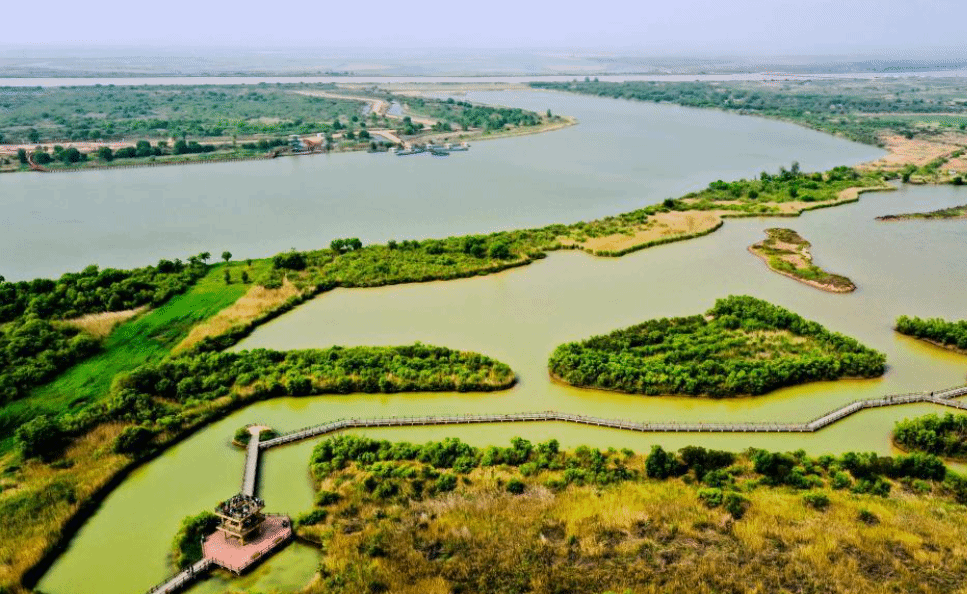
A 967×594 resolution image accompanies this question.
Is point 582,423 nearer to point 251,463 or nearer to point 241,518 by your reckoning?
point 251,463

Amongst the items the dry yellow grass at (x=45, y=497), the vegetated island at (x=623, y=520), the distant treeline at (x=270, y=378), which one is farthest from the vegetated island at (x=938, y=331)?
the dry yellow grass at (x=45, y=497)

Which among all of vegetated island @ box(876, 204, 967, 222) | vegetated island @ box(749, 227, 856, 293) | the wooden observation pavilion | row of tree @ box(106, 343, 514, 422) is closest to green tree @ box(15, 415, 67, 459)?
row of tree @ box(106, 343, 514, 422)

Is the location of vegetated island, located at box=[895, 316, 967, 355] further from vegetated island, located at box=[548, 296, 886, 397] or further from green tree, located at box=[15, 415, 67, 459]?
green tree, located at box=[15, 415, 67, 459]

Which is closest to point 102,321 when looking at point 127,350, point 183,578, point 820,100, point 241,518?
point 127,350

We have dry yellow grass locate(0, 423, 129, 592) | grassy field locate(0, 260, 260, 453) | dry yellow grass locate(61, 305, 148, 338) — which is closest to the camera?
dry yellow grass locate(0, 423, 129, 592)

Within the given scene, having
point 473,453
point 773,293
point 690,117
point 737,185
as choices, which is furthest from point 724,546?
point 690,117

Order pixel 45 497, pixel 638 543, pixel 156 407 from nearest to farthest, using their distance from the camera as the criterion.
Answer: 1. pixel 638 543
2. pixel 45 497
3. pixel 156 407
